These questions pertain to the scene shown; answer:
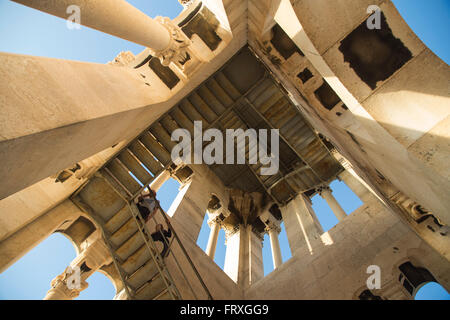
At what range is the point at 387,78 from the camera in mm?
3822

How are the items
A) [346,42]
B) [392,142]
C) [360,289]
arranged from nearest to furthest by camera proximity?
[392,142], [346,42], [360,289]

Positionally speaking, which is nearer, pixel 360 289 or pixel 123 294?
pixel 360 289

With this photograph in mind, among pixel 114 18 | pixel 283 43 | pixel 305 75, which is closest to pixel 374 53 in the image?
pixel 305 75

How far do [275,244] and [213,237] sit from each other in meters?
4.01

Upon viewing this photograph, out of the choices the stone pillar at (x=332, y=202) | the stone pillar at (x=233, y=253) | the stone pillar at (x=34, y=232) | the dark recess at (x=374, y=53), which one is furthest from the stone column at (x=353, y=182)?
the stone pillar at (x=34, y=232)

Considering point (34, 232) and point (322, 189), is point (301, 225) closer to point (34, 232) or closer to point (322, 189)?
point (322, 189)

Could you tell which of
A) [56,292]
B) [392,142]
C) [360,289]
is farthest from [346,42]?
[56,292]

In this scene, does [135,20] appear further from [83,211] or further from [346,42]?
[83,211]

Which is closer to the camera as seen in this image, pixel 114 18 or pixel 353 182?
pixel 114 18

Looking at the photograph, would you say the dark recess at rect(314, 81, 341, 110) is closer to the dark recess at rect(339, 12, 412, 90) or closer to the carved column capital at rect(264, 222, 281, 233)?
the dark recess at rect(339, 12, 412, 90)

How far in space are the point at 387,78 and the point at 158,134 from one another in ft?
30.8

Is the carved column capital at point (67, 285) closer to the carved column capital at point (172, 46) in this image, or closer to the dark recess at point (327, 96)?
the carved column capital at point (172, 46)

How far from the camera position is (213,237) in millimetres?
16391

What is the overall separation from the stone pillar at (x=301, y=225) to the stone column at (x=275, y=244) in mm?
1561
